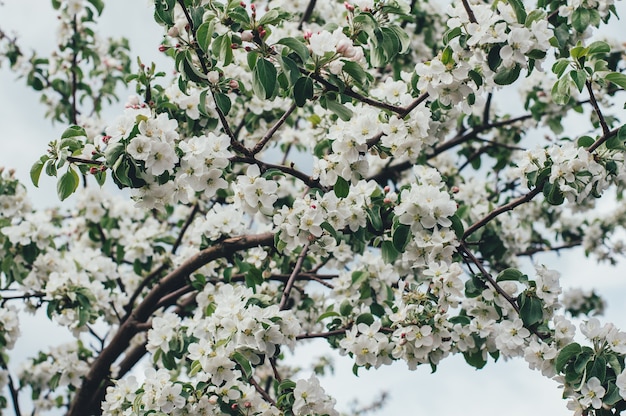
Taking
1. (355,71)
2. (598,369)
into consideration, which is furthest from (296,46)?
(598,369)

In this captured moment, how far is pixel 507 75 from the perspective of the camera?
2145mm

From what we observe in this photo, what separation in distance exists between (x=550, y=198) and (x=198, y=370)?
4.70 ft

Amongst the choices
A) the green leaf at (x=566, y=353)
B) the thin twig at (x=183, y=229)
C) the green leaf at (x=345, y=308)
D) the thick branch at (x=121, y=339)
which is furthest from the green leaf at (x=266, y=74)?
the thin twig at (x=183, y=229)

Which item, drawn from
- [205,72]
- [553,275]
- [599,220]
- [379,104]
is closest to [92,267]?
[205,72]

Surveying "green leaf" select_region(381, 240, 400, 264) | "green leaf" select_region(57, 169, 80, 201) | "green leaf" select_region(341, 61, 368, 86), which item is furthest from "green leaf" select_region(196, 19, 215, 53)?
"green leaf" select_region(381, 240, 400, 264)

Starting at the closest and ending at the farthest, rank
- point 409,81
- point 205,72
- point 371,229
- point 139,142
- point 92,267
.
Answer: point 139,142 → point 205,72 → point 371,229 → point 409,81 → point 92,267

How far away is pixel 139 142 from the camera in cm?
197

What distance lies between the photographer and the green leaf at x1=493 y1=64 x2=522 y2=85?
2139mm

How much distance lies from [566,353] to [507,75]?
97cm

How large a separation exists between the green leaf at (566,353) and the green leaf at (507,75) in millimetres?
Answer: 928

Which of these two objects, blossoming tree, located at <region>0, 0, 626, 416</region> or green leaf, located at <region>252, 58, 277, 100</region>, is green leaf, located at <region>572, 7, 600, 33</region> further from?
green leaf, located at <region>252, 58, 277, 100</region>

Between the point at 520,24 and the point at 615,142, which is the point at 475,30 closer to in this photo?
the point at 520,24

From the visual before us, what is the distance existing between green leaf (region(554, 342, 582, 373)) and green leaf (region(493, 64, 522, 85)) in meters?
0.93

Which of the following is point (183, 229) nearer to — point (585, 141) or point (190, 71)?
point (190, 71)
